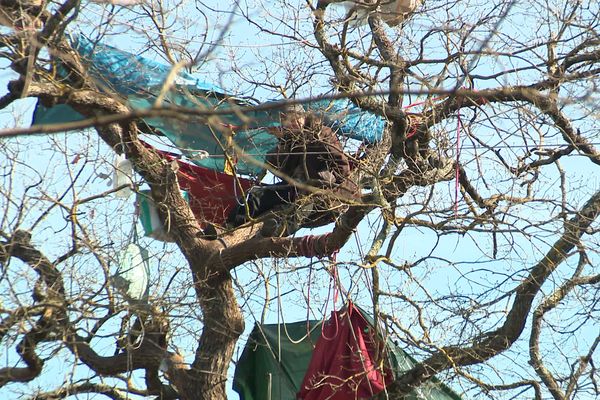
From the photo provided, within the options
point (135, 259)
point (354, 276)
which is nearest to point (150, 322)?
point (135, 259)

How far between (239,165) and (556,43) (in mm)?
2222

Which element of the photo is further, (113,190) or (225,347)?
(225,347)

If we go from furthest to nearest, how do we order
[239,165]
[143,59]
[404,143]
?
[239,165] → [143,59] → [404,143]

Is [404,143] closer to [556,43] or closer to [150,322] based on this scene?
[556,43]

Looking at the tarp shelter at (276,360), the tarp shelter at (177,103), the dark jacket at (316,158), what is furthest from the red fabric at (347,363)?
the tarp shelter at (177,103)

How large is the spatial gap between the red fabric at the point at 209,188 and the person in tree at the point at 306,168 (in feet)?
1.16

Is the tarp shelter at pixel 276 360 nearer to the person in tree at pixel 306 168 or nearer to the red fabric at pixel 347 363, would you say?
the red fabric at pixel 347 363

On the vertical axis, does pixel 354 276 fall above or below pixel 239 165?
below

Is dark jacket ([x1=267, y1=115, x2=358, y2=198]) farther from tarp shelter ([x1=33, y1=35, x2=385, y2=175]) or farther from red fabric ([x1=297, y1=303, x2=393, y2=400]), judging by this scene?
red fabric ([x1=297, y1=303, x2=393, y2=400])

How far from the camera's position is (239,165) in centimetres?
669

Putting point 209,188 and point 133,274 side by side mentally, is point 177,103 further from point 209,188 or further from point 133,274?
point 133,274

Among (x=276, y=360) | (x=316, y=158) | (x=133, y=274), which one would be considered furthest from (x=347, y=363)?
(x=133, y=274)

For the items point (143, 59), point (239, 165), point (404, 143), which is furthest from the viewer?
point (239, 165)

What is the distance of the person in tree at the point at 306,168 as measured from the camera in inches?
230
